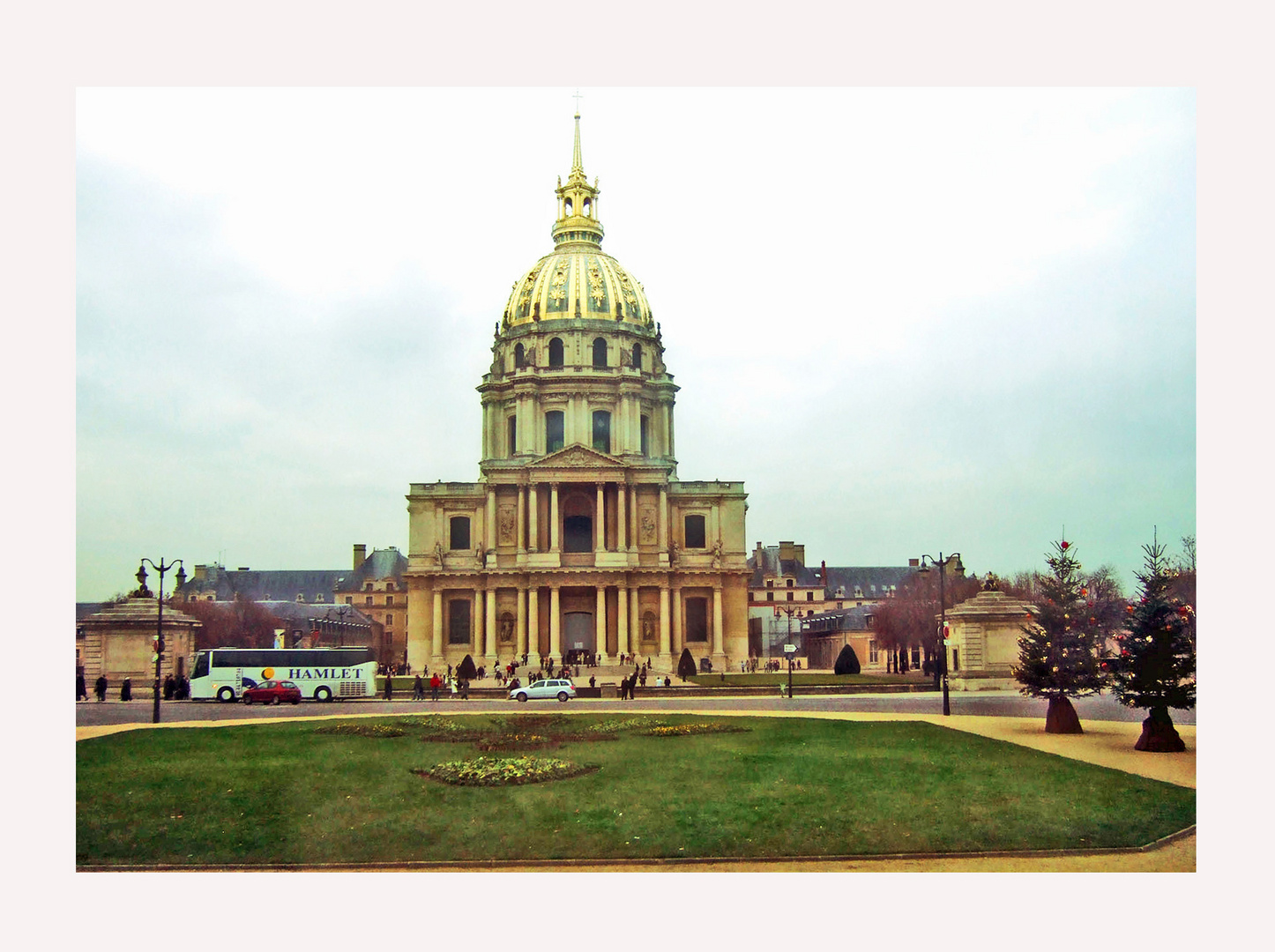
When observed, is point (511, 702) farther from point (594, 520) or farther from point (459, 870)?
point (594, 520)

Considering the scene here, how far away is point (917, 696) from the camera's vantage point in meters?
42.1

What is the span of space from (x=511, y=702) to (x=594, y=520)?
36.9 meters

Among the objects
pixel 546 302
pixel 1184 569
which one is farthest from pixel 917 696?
pixel 546 302

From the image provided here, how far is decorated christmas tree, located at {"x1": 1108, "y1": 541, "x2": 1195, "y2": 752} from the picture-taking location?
23.4 metres

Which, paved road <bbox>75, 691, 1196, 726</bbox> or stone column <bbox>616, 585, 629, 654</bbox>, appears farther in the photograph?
stone column <bbox>616, 585, 629, 654</bbox>

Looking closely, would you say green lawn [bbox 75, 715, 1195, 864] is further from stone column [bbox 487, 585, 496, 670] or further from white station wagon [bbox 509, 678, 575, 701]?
stone column [bbox 487, 585, 496, 670]

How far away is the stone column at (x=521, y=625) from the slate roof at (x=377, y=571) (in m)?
22.8

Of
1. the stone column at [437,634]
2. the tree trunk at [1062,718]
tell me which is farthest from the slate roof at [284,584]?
the tree trunk at [1062,718]

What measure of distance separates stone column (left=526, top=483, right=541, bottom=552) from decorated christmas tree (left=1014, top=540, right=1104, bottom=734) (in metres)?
50.6

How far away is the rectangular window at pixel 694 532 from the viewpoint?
262ft

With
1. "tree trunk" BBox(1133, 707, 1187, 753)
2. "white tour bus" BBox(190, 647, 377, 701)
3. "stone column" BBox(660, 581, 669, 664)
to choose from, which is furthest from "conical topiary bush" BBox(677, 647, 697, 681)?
"tree trunk" BBox(1133, 707, 1187, 753)

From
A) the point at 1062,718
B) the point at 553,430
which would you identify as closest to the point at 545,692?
the point at 1062,718

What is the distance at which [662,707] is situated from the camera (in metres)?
39.7

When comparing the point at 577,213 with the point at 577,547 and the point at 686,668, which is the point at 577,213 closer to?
the point at 577,547
